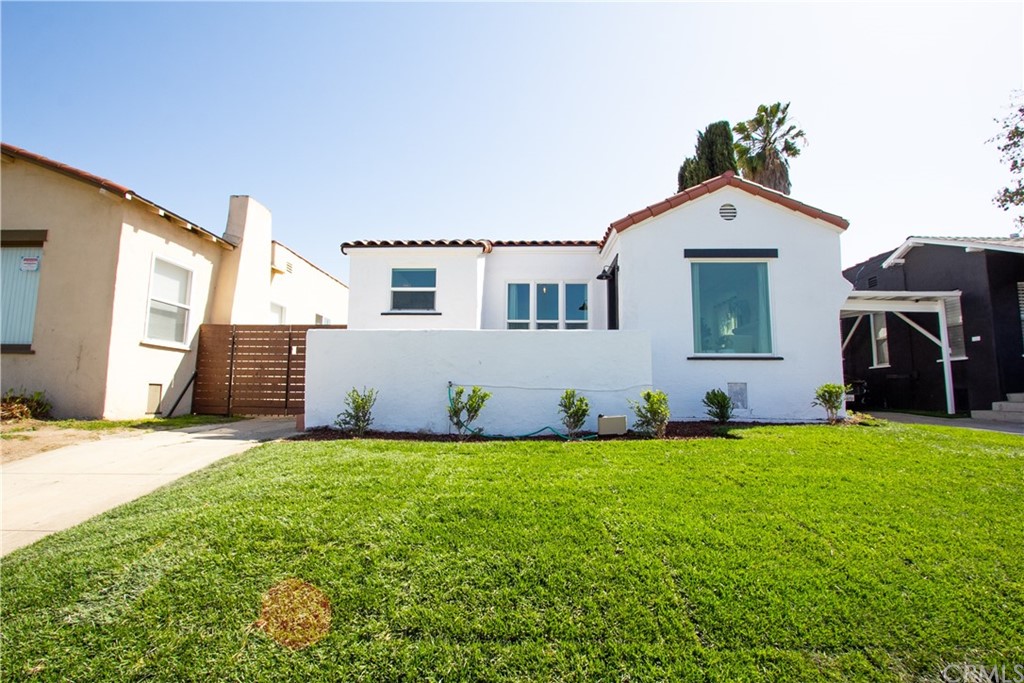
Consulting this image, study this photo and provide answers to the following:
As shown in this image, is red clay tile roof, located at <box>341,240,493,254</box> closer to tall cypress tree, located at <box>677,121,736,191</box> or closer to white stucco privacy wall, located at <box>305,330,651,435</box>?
white stucco privacy wall, located at <box>305,330,651,435</box>

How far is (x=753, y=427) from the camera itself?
7.90 m

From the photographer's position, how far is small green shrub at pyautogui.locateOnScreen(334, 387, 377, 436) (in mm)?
7492

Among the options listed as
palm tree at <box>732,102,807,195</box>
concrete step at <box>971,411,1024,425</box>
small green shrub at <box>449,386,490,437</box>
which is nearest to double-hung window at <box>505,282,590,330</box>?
small green shrub at <box>449,386,490,437</box>

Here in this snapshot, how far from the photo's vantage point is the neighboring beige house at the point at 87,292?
376 inches

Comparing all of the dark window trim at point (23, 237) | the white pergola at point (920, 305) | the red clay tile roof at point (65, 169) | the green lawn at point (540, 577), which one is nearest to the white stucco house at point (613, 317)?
the green lawn at point (540, 577)

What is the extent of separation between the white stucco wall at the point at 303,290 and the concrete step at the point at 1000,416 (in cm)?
2064

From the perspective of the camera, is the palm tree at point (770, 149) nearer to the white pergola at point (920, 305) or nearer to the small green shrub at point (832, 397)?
the white pergola at point (920, 305)

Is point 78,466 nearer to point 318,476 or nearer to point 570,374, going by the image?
point 318,476

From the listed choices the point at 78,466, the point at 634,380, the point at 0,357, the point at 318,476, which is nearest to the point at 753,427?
the point at 634,380

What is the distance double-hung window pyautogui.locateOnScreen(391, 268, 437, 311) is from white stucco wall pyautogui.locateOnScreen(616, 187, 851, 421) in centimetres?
493

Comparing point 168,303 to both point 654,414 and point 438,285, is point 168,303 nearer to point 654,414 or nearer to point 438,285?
point 438,285

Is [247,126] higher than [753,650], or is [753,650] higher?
[247,126]

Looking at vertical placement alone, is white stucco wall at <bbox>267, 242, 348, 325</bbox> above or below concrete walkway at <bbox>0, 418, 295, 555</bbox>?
above

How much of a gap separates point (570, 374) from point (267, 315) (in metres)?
10.8
